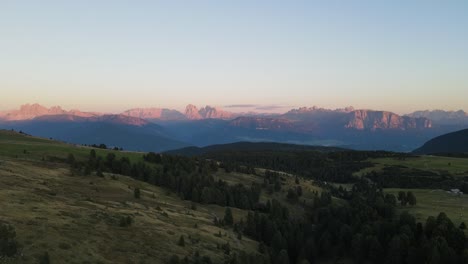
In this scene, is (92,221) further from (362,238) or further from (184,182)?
(184,182)

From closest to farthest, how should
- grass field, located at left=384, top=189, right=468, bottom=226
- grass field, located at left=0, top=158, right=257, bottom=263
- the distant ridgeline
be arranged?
grass field, located at left=0, top=158, right=257, bottom=263
the distant ridgeline
grass field, located at left=384, top=189, right=468, bottom=226

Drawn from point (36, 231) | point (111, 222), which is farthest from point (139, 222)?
point (36, 231)

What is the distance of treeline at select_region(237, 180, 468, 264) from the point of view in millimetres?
118062

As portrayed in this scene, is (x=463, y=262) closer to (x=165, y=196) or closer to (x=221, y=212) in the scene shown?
(x=221, y=212)

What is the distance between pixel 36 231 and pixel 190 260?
28.2 meters

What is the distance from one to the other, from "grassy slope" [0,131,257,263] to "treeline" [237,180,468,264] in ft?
56.9

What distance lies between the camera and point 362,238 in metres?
137

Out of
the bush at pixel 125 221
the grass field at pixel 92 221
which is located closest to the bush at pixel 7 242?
the grass field at pixel 92 221

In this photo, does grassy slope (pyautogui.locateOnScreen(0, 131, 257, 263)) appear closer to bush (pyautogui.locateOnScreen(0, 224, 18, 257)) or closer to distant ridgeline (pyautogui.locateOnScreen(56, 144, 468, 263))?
bush (pyautogui.locateOnScreen(0, 224, 18, 257))

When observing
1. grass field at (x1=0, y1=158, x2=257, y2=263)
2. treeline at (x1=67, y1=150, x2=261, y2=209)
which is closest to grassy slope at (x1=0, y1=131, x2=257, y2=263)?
grass field at (x1=0, y1=158, x2=257, y2=263)

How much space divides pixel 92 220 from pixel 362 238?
298 feet

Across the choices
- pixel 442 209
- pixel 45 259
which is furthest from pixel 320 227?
pixel 45 259

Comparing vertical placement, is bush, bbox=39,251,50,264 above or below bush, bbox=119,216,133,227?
above

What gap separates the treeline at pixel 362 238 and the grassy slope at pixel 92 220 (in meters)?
17.3
